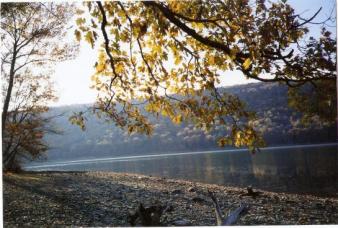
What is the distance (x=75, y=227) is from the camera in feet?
18.8

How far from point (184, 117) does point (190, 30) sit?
112 cm

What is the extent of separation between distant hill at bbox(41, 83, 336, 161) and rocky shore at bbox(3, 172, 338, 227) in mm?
926

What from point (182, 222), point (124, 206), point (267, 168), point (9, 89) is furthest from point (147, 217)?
point (267, 168)

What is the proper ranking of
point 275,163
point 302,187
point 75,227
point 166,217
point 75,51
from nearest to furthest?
point 75,227 < point 166,217 < point 75,51 < point 302,187 < point 275,163

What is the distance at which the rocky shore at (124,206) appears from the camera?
19.8ft

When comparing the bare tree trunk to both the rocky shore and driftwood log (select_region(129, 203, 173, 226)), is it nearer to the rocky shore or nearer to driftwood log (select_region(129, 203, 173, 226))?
the rocky shore

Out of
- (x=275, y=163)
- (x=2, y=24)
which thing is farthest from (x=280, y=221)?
(x=275, y=163)

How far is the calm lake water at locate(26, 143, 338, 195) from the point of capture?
37.8 ft

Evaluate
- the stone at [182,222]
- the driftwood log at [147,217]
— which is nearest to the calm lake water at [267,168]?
the stone at [182,222]

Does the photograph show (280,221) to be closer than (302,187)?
Yes

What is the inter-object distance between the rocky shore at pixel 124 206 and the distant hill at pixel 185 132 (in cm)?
93

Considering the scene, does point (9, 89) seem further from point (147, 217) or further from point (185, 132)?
point (147, 217)

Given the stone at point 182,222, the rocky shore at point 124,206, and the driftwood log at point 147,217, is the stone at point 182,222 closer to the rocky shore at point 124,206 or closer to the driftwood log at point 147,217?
the rocky shore at point 124,206

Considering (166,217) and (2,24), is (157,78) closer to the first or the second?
(166,217)
